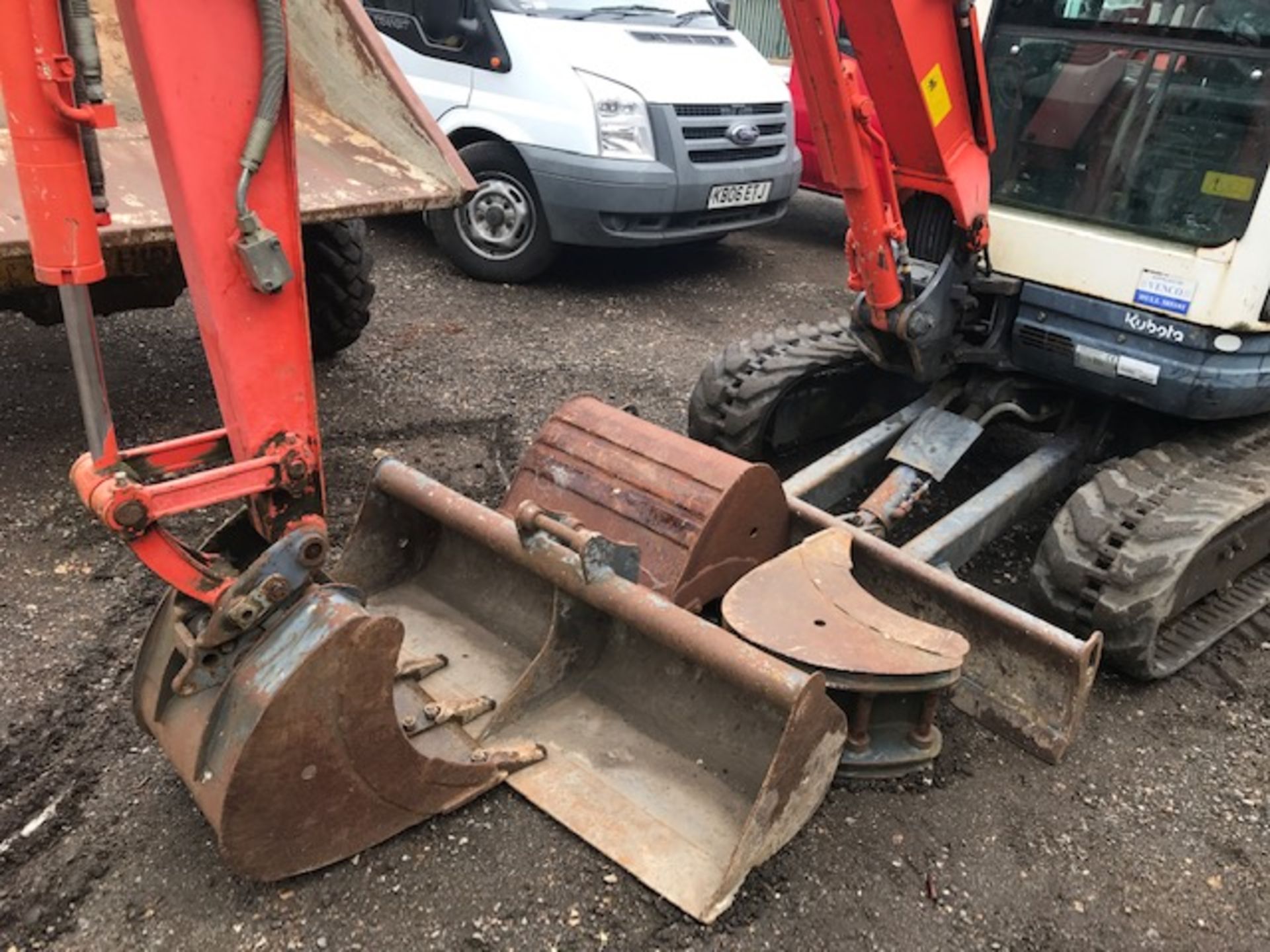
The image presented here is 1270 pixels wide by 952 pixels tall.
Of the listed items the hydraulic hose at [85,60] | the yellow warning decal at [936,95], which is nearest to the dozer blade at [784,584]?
the yellow warning decal at [936,95]

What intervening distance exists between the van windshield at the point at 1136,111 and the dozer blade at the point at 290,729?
8.67ft

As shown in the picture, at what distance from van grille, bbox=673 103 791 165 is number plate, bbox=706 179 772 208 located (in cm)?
16

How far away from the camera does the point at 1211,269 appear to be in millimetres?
3166

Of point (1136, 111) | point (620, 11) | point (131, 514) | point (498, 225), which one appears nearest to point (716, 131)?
point (620, 11)

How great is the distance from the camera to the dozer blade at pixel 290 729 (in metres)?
2.12

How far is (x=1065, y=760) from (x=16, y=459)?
384 centimetres

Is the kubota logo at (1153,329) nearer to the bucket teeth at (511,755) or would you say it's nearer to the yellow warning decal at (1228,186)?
the yellow warning decal at (1228,186)

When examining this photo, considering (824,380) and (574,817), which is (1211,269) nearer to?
(824,380)

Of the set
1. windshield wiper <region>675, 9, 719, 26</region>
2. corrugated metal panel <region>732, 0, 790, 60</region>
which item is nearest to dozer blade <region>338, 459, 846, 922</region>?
windshield wiper <region>675, 9, 719, 26</region>

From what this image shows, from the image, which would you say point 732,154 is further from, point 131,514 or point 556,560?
point 131,514

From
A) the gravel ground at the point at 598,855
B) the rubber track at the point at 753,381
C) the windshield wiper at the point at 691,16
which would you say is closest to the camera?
the gravel ground at the point at 598,855

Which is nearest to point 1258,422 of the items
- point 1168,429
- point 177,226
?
point 1168,429

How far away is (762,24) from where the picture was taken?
53.8 feet

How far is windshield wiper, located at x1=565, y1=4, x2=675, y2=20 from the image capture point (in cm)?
666
